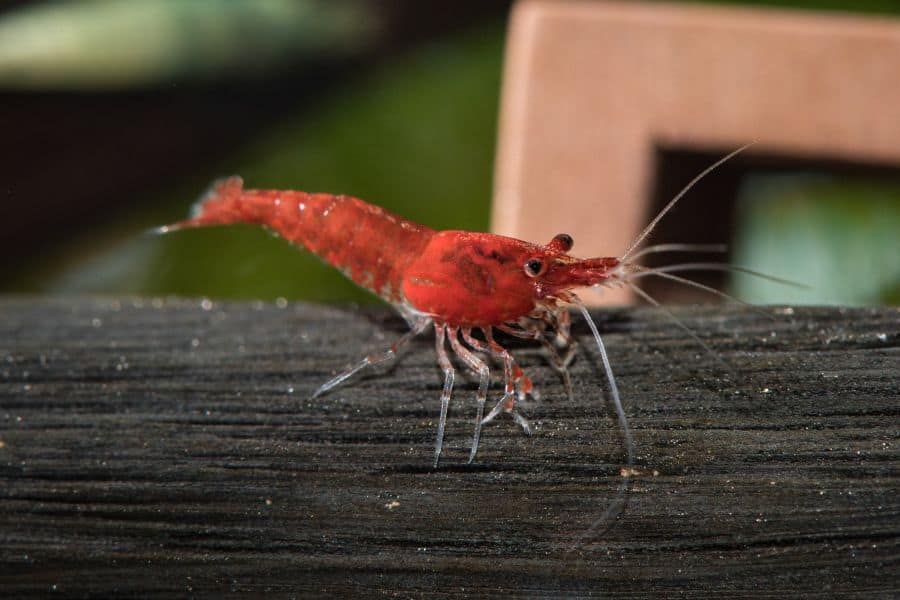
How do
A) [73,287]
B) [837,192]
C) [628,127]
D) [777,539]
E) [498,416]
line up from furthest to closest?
[73,287] < [837,192] < [628,127] < [498,416] < [777,539]

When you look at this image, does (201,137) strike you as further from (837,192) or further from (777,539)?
(777,539)

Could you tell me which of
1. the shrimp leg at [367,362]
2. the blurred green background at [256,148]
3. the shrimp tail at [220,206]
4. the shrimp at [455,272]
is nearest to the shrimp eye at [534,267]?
the shrimp at [455,272]

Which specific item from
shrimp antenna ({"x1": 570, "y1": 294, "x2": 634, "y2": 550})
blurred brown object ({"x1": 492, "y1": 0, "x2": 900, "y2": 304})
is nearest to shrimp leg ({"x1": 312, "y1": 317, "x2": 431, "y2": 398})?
shrimp antenna ({"x1": 570, "y1": 294, "x2": 634, "y2": 550})

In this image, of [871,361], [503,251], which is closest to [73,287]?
[503,251]

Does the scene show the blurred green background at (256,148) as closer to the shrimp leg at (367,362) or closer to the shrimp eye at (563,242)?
the shrimp eye at (563,242)

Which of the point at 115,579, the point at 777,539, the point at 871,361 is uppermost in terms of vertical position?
the point at 871,361

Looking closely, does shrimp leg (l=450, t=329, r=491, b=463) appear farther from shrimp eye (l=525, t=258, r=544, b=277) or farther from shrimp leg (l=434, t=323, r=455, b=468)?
shrimp eye (l=525, t=258, r=544, b=277)
